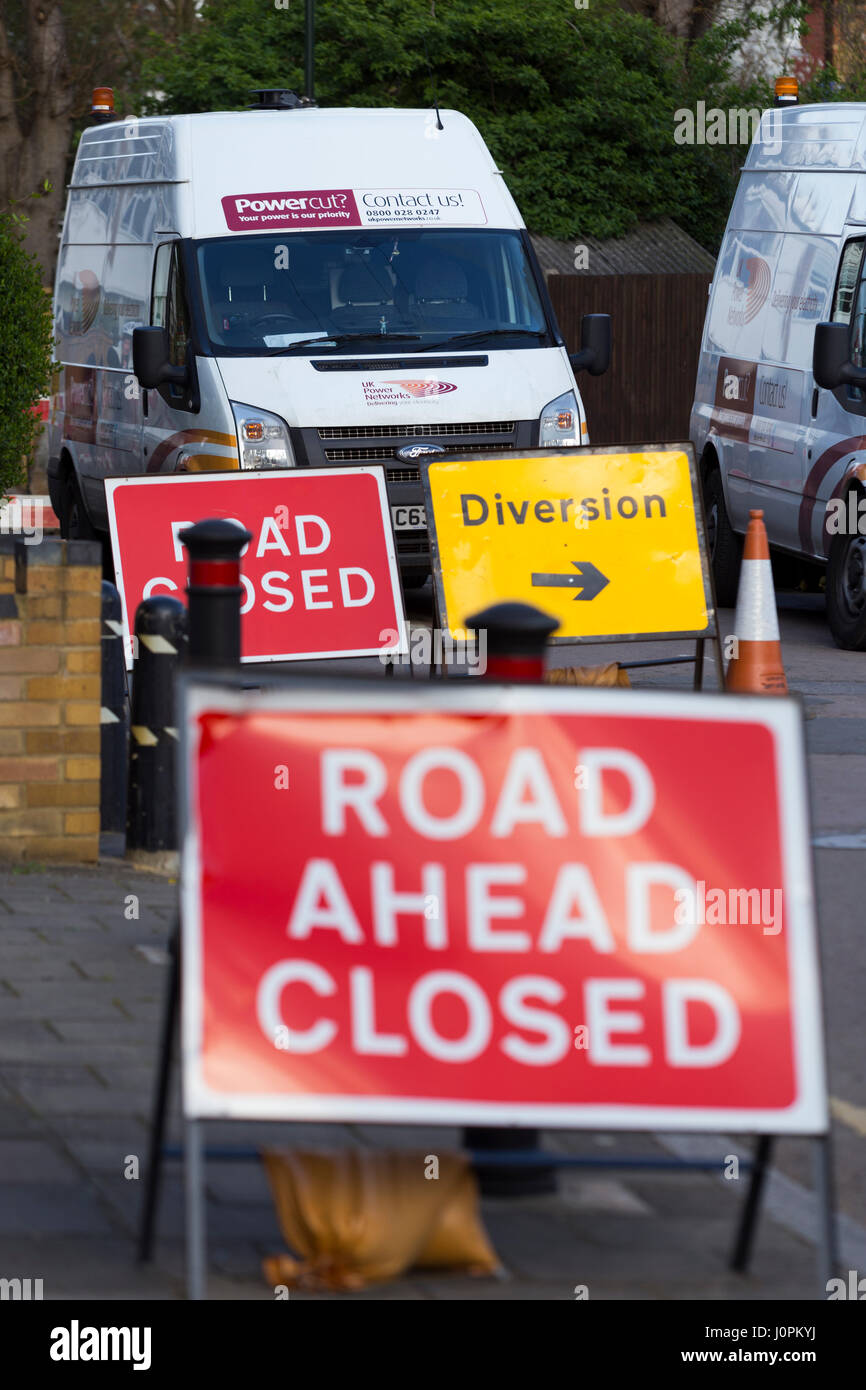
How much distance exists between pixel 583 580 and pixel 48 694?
9.71 ft

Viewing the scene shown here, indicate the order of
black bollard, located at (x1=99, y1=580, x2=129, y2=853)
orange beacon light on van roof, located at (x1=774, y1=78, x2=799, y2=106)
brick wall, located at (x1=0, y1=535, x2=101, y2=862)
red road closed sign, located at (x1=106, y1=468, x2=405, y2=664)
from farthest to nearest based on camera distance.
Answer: orange beacon light on van roof, located at (x1=774, y1=78, x2=799, y2=106) < red road closed sign, located at (x1=106, y1=468, x2=405, y2=664) < black bollard, located at (x1=99, y1=580, x2=129, y2=853) < brick wall, located at (x1=0, y1=535, x2=101, y2=862)

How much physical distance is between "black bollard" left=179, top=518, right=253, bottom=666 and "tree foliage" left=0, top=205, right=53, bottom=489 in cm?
435

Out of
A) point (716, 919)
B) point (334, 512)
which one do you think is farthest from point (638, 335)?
point (716, 919)

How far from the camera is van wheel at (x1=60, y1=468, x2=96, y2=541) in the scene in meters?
16.8

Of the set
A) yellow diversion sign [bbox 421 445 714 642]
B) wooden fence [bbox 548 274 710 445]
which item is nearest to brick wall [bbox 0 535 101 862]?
yellow diversion sign [bbox 421 445 714 642]

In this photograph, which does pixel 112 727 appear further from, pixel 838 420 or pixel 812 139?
pixel 812 139

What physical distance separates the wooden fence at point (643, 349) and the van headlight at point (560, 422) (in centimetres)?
1115

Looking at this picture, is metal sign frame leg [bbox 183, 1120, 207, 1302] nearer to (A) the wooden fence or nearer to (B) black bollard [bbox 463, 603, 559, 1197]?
(B) black bollard [bbox 463, 603, 559, 1197]

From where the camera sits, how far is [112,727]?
7629mm

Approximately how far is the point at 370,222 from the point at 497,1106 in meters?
10.8

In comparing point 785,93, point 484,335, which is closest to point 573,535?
point 484,335
